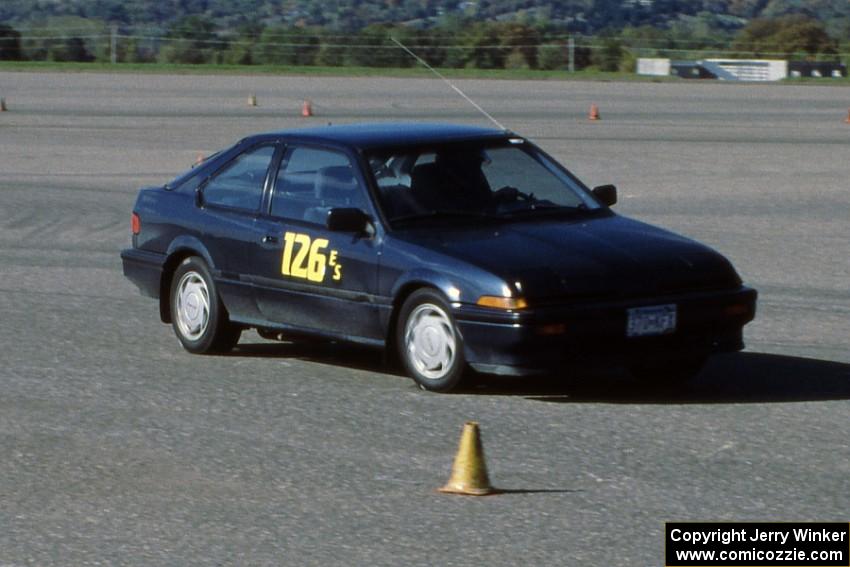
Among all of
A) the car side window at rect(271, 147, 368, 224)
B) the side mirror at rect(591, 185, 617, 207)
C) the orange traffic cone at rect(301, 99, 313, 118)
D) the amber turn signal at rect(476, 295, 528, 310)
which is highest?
the car side window at rect(271, 147, 368, 224)

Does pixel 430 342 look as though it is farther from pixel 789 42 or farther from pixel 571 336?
pixel 789 42

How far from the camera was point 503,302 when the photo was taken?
8789 mm

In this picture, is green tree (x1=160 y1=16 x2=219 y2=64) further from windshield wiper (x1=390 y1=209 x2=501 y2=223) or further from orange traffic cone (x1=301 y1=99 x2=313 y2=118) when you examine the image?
windshield wiper (x1=390 y1=209 x2=501 y2=223)

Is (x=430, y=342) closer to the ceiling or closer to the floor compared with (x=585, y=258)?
closer to the floor

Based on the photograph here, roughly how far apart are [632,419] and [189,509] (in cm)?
260

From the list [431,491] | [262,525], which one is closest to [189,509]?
[262,525]

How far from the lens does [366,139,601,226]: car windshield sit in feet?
31.8

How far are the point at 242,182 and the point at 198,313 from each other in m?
0.85

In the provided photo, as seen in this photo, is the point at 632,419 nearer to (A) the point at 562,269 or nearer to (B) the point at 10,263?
(A) the point at 562,269

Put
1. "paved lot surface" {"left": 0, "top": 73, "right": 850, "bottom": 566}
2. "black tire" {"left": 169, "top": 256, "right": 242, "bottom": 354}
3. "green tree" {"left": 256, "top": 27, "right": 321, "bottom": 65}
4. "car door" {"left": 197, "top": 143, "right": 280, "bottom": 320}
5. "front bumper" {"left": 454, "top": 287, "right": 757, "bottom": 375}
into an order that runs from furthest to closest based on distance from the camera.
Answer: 1. "green tree" {"left": 256, "top": 27, "right": 321, "bottom": 65}
2. "black tire" {"left": 169, "top": 256, "right": 242, "bottom": 354}
3. "car door" {"left": 197, "top": 143, "right": 280, "bottom": 320}
4. "front bumper" {"left": 454, "top": 287, "right": 757, "bottom": 375}
5. "paved lot surface" {"left": 0, "top": 73, "right": 850, "bottom": 566}

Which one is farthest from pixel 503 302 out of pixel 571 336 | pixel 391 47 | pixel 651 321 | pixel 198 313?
pixel 391 47

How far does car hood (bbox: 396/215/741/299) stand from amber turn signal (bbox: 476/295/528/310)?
0.05 m

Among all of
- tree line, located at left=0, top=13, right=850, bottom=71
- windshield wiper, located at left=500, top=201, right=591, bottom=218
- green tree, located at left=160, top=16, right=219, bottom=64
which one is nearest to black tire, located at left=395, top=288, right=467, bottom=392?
windshield wiper, located at left=500, top=201, right=591, bottom=218

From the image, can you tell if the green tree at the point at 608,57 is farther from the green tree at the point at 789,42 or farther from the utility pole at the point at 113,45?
the utility pole at the point at 113,45
